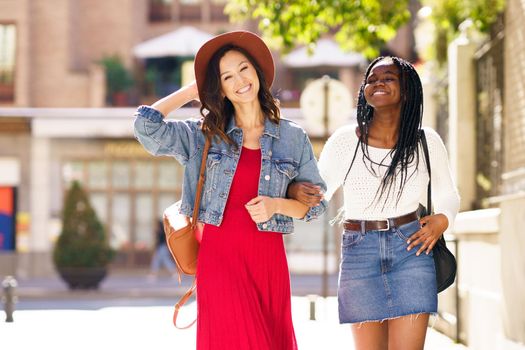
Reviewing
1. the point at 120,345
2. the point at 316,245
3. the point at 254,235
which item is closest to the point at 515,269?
the point at 254,235

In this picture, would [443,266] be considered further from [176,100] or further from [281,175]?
[176,100]

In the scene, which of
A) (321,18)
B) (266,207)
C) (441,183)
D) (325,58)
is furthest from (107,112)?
(266,207)

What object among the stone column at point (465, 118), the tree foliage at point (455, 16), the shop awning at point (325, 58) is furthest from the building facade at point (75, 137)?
the stone column at point (465, 118)

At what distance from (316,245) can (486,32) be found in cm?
2198

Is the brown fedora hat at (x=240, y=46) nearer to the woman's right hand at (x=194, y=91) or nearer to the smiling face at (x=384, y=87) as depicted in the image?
the woman's right hand at (x=194, y=91)

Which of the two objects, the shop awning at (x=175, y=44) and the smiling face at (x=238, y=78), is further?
the shop awning at (x=175, y=44)

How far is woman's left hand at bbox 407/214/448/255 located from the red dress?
0.65m

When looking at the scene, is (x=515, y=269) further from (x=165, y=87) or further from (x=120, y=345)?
(x=165, y=87)

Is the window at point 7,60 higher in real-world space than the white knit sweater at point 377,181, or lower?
higher

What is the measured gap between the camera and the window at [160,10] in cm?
3675

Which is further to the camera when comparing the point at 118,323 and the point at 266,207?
the point at 118,323

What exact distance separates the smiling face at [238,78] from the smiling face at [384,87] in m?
0.58

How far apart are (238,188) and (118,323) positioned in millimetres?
11015

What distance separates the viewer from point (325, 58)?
33688mm
